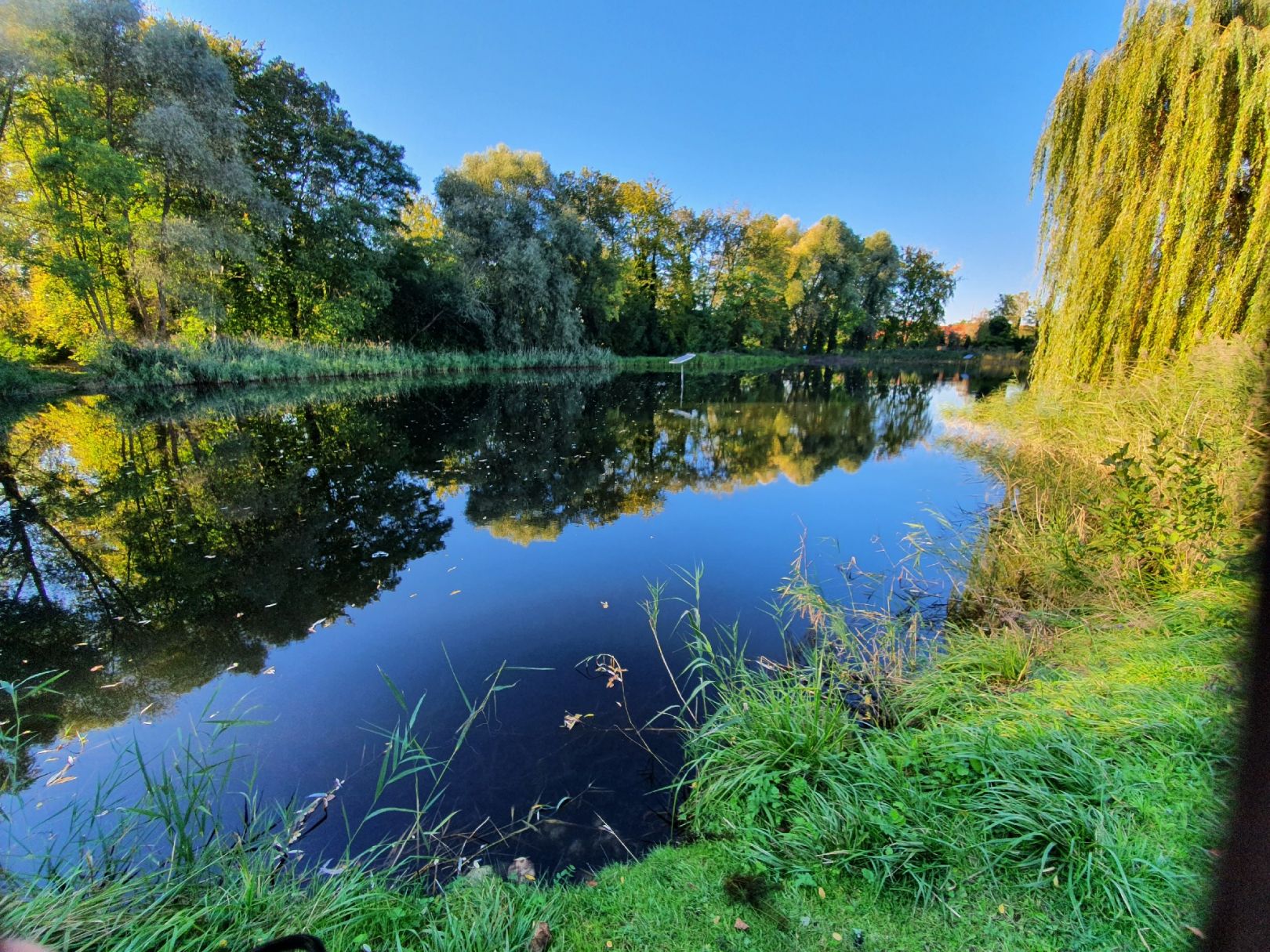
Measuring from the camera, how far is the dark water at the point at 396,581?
251 cm

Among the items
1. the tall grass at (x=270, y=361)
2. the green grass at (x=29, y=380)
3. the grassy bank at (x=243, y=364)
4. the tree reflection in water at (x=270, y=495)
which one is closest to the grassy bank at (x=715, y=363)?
the grassy bank at (x=243, y=364)

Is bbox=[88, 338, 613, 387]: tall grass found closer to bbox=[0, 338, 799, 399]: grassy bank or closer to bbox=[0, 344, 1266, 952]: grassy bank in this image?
bbox=[0, 338, 799, 399]: grassy bank

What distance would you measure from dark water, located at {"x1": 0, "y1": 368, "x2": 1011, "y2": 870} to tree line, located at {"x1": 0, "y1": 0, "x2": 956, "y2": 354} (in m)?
9.09

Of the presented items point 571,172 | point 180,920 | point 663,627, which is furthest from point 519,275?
point 180,920

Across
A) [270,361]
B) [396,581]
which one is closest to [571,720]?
[396,581]

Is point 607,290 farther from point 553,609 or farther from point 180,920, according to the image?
point 180,920

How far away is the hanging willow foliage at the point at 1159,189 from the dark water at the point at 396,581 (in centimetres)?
289

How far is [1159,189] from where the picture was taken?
17.9 feet

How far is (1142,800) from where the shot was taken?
1638 millimetres

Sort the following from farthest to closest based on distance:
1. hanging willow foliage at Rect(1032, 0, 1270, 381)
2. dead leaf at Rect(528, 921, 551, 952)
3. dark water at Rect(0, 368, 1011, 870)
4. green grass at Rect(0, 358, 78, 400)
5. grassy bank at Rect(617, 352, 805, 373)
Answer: grassy bank at Rect(617, 352, 805, 373), green grass at Rect(0, 358, 78, 400), hanging willow foliage at Rect(1032, 0, 1270, 381), dark water at Rect(0, 368, 1011, 870), dead leaf at Rect(528, 921, 551, 952)

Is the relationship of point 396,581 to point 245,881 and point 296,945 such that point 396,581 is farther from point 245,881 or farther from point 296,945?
point 296,945

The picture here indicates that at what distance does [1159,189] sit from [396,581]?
30.6 feet

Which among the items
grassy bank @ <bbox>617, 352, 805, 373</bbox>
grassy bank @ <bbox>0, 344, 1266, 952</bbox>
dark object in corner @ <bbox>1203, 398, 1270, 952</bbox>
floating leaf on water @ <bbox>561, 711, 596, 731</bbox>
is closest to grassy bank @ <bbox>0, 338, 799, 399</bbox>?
grassy bank @ <bbox>617, 352, 805, 373</bbox>

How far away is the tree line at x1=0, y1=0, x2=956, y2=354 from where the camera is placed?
46.7 ft
